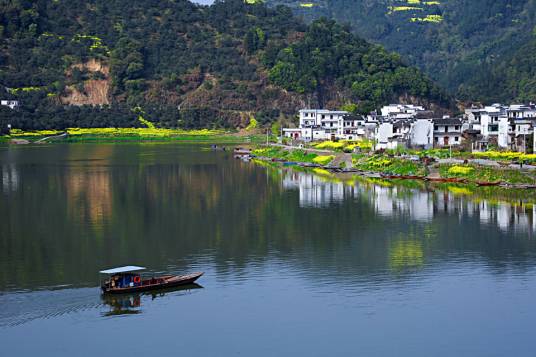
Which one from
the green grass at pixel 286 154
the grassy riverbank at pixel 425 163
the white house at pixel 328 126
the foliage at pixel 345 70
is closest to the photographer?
the grassy riverbank at pixel 425 163

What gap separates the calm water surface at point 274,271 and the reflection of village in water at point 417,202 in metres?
0.15

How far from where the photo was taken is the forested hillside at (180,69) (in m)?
124

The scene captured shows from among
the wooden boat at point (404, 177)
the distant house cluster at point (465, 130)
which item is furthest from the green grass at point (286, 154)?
the wooden boat at point (404, 177)

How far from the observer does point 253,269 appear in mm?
29297

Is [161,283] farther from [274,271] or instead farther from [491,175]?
[491,175]

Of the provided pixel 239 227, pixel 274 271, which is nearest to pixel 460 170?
pixel 239 227

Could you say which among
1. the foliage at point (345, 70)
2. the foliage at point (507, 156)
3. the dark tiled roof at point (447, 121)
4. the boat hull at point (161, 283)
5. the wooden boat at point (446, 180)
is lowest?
the boat hull at point (161, 283)

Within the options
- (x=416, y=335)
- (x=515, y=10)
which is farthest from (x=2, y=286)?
(x=515, y=10)

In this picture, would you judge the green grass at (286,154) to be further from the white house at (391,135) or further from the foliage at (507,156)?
the foliage at (507,156)

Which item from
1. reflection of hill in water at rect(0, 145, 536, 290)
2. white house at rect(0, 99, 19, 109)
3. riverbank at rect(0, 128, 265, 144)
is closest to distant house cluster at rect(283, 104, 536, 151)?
reflection of hill in water at rect(0, 145, 536, 290)

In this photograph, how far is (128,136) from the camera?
116 m

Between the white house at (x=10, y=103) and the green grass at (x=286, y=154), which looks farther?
the white house at (x=10, y=103)

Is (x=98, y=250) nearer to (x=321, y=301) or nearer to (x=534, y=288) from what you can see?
(x=321, y=301)

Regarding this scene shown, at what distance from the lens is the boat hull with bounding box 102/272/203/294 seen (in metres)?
25.7
